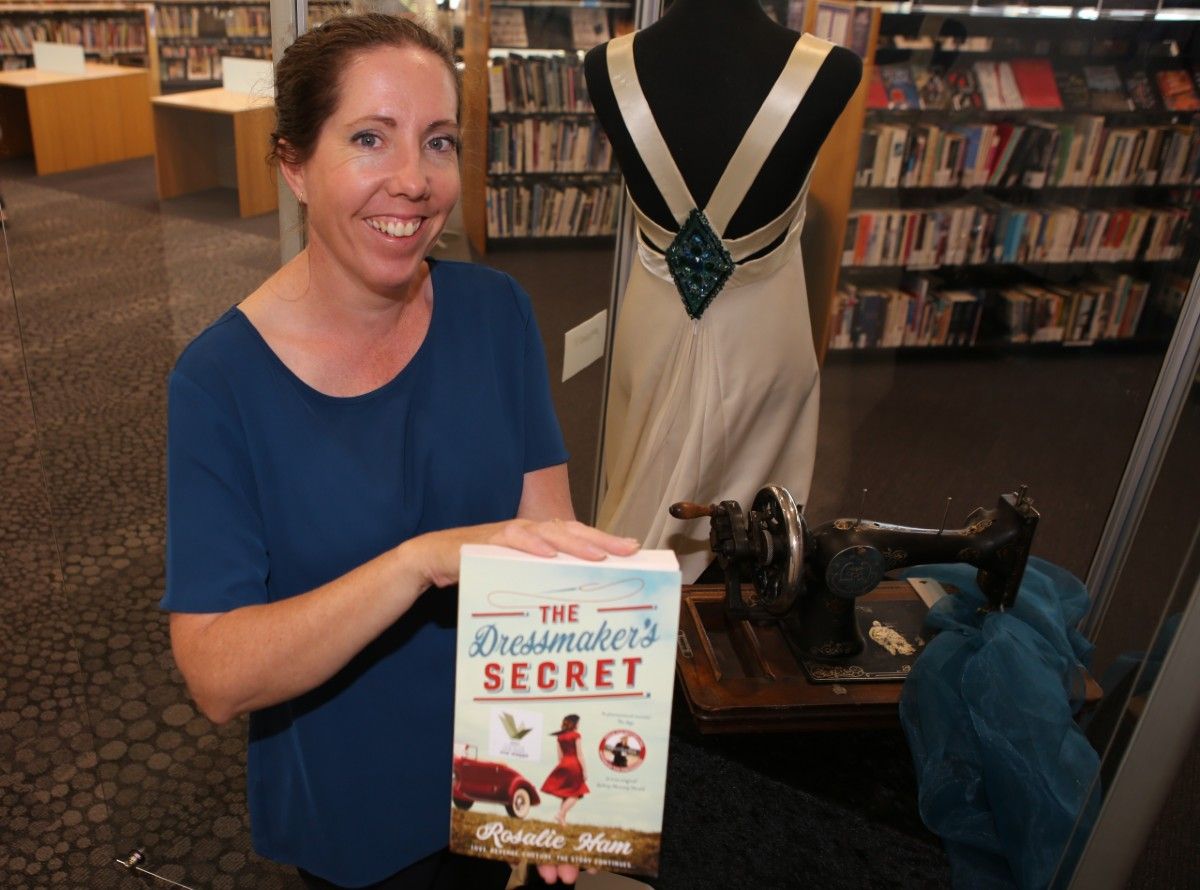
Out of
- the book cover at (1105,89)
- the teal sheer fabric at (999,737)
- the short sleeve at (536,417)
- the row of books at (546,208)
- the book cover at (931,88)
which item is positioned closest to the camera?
the short sleeve at (536,417)

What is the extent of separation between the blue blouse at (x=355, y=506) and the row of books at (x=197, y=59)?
104 cm

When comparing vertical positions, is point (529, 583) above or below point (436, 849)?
above

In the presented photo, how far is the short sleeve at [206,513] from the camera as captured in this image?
920mm

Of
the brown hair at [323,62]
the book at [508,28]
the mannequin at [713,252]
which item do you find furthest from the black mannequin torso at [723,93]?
the book at [508,28]

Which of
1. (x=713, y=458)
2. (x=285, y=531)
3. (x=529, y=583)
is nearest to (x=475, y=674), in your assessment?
(x=529, y=583)

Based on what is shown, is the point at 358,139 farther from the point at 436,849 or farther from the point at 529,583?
the point at 436,849

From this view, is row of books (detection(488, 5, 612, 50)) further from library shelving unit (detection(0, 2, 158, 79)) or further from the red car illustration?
the red car illustration

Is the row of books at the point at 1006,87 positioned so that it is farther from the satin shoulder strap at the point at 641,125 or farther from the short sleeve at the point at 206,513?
the short sleeve at the point at 206,513

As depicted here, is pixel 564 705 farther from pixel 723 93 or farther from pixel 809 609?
pixel 723 93

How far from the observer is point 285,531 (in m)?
1.02

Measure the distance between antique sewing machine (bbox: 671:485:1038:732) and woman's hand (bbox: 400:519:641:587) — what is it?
2.55 feet

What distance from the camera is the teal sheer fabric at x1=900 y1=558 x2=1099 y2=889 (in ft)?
4.54

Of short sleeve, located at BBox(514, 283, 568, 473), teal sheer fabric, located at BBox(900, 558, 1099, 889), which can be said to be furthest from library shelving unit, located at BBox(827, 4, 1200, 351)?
short sleeve, located at BBox(514, 283, 568, 473)

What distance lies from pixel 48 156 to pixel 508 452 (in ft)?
4.68
